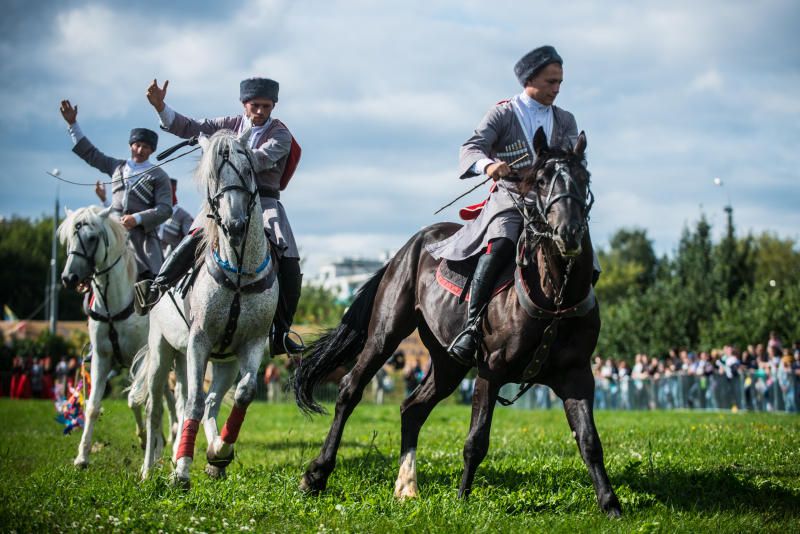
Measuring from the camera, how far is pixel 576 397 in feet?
22.1

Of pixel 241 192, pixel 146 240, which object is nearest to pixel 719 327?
pixel 146 240

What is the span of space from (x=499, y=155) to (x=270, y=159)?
2.27 meters

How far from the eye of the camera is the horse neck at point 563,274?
261 inches

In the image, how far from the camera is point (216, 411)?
8219 mm

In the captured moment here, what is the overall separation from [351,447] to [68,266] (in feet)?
16.3

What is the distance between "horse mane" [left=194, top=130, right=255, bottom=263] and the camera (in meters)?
7.74

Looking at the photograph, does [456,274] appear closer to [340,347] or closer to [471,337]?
[471,337]

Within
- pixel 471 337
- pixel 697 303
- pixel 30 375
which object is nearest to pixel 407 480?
pixel 471 337

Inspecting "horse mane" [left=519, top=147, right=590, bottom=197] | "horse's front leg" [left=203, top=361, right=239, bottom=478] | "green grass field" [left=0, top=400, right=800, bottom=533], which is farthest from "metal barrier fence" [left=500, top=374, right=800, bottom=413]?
"horse mane" [left=519, top=147, right=590, bottom=197]

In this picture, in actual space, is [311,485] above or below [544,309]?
below

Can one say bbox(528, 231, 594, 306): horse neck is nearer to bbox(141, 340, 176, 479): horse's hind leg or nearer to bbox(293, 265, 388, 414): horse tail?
bbox(293, 265, 388, 414): horse tail

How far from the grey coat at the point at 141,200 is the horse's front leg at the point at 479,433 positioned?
592cm

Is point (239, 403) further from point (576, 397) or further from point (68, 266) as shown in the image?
point (68, 266)

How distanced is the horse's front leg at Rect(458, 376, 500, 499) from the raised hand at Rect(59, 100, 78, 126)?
7.35 m
